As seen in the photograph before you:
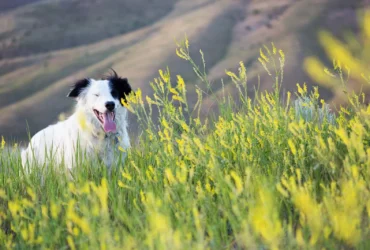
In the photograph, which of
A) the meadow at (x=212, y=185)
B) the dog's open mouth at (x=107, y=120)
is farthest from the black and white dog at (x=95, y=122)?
the meadow at (x=212, y=185)

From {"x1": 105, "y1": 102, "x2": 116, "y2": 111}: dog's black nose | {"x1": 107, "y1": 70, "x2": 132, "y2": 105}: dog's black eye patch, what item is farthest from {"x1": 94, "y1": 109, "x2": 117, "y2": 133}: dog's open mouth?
{"x1": 107, "y1": 70, "x2": 132, "y2": 105}: dog's black eye patch

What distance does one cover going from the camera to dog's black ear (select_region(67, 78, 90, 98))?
681 centimetres

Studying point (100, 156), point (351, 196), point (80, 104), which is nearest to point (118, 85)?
point (80, 104)

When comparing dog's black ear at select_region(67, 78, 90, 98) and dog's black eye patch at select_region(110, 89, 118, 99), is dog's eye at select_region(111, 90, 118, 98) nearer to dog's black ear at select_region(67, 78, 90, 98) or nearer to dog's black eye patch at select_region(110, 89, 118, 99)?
dog's black eye patch at select_region(110, 89, 118, 99)

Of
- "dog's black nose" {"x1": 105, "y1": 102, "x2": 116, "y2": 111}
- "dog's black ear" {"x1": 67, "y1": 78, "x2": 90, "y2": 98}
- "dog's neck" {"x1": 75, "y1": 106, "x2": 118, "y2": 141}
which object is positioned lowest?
"dog's neck" {"x1": 75, "y1": 106, "x2": 118, "y2": 141}

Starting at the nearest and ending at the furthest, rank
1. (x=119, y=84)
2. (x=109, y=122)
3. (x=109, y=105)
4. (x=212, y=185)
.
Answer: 1. (x=212, y=185)
2. (x=109, y=105)
3. (x=109, y=122)
4. (x=119, y=84)

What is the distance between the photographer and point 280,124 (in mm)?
4590

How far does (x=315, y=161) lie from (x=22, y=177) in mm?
2561

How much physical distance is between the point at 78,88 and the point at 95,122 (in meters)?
0.60

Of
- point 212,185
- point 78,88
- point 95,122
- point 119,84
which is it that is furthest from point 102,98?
point 212,185

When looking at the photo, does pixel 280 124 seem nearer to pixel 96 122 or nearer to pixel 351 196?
pixel 351 196

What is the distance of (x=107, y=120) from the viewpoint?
636 cm

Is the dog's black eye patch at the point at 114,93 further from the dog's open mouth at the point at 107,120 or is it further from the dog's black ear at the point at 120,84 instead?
the dog's open mouth at the point at 107,120

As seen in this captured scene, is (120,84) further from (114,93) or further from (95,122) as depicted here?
(95,122)
